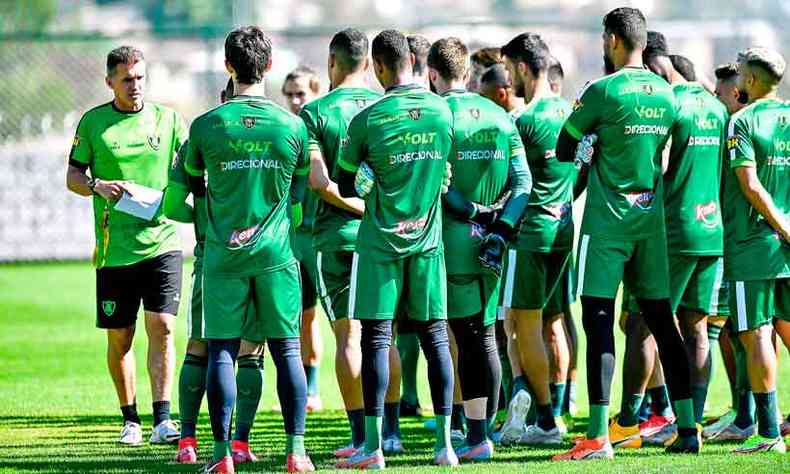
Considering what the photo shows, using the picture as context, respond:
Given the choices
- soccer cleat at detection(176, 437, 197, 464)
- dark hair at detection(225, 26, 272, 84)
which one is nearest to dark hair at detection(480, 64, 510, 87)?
dark hair at detection(225, 26, 272, 84)

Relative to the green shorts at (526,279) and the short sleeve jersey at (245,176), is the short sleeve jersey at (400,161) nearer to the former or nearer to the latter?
the short sleeve jersey at (245,176)

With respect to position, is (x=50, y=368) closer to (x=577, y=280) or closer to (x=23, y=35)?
(x=577, y=280)

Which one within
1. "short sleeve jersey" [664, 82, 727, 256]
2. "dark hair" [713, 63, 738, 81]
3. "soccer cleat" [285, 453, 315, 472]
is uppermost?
"dark hair" [713, 63, 738, 81]

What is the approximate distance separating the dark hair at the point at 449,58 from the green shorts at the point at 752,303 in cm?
219

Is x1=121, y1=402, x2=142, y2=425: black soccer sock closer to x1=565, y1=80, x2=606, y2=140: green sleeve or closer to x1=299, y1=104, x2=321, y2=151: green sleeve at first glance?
x1=299, y1=104, x2=321, y2=151: green sleeve

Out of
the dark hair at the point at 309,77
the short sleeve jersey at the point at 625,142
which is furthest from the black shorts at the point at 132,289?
the short sleeve jersey at the point at 625,142

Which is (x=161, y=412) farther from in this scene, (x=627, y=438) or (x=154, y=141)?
(x=627, y=438)

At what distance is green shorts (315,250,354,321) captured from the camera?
8.73 meters

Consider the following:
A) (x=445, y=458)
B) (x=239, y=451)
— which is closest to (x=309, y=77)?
(x=239, y=451)

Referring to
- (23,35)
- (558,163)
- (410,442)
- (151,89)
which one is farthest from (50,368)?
(151,89)

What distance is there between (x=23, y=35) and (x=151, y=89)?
3057 millimetres

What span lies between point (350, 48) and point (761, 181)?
8.91 feet

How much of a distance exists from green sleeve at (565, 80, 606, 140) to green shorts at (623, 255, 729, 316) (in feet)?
3.92

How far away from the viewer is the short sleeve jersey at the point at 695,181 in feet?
28.9
